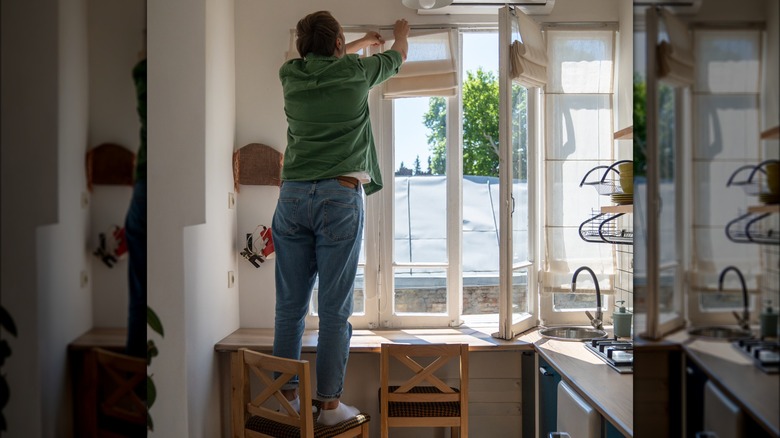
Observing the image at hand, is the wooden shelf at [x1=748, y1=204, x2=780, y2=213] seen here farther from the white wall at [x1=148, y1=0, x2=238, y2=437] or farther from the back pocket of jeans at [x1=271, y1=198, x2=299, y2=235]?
the back pocket of jeans at [x1=271, y1=198, x2=299, y2=235]

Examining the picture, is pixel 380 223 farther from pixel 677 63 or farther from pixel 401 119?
pixel 677 63

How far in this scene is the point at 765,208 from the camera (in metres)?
0.15

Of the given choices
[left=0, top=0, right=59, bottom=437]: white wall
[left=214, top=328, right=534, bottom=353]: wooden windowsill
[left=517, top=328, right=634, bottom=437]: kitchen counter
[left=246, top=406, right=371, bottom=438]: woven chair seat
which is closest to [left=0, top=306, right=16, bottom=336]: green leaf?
A: [left=0, top=0, right=59, bottom=437]: white wall

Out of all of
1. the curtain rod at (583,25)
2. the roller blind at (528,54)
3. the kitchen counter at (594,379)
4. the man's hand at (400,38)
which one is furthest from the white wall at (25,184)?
the curtain rod at (583,25)

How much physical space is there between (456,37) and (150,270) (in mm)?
3317

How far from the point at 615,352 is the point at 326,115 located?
1.44 metres

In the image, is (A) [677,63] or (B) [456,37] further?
(B) [456,37]

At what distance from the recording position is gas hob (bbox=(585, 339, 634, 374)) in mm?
2281

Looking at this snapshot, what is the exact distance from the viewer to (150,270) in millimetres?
139

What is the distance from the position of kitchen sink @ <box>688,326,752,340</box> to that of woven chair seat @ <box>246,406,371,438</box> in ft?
7.20

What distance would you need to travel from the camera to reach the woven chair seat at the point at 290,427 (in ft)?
7.36

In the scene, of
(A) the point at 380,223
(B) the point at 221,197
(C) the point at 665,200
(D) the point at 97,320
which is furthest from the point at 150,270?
(A) the point at 380,223

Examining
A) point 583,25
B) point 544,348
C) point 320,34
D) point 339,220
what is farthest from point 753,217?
point 583,25

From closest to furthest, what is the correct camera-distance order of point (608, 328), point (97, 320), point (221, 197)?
point (97, 320) < point (221, 197) < point (608, 328)
